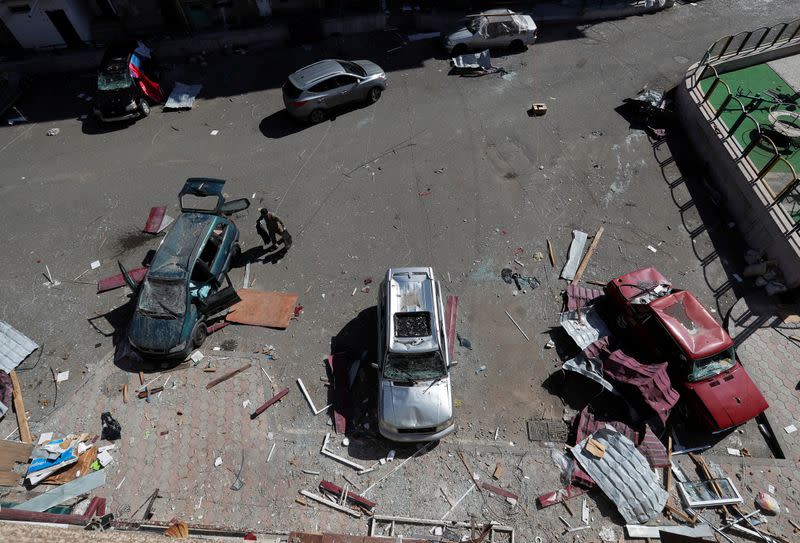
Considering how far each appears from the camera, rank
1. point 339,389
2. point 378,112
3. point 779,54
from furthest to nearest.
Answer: point 779,54
point 378,112
point 339,389

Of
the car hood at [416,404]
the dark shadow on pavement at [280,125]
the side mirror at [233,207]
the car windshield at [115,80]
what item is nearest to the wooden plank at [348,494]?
the car hood at [416,404]

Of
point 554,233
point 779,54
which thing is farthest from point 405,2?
point 779,54

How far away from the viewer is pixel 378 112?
1584cm

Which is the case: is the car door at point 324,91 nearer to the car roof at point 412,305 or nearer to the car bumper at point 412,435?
the car roof at point 412,305

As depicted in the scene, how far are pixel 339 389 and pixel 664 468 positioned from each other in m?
7.14

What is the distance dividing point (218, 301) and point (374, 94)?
997cm

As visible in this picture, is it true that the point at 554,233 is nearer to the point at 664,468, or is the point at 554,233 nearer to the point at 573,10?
the point at 664,468

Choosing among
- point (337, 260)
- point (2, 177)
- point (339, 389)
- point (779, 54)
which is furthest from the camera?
point (779, 54)

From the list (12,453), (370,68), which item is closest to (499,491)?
(12,453)

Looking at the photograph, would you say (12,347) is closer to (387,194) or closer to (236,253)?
(236,253)

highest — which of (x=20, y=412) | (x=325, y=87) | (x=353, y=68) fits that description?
(x=353, y=68)

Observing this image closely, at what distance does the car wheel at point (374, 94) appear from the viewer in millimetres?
15761

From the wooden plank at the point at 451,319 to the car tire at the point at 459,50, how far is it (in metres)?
12.2

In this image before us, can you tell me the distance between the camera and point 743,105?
1462 cm
